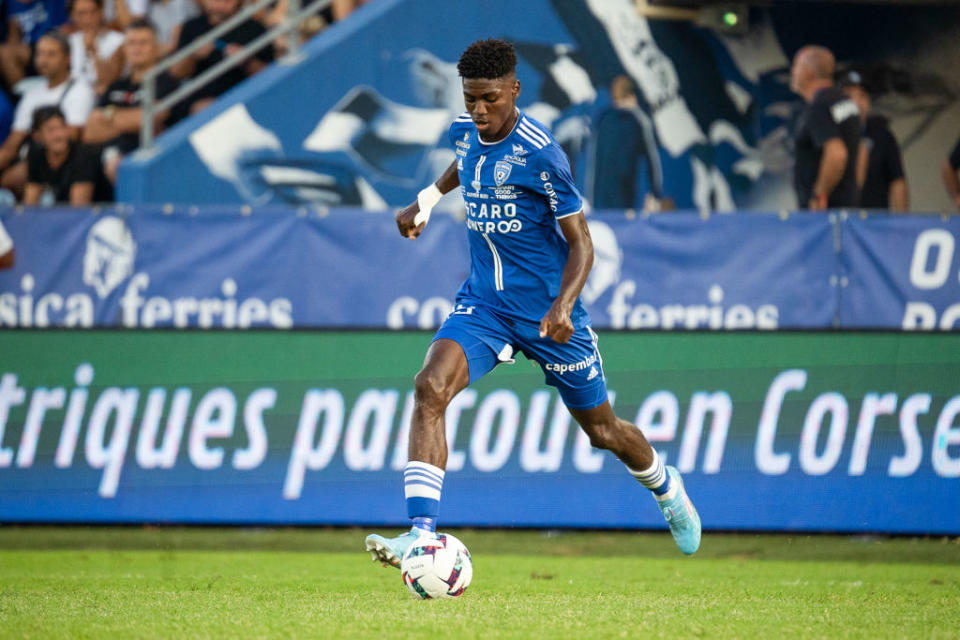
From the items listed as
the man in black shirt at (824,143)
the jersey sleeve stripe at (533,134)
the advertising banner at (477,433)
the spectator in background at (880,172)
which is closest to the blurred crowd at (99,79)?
the advertising banner at (477,433)

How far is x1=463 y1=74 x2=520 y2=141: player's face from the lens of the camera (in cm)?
615

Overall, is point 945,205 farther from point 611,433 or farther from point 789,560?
point 611,433

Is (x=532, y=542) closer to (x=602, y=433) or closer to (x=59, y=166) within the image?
(x=602, y=433)

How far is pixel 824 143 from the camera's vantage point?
11.5m

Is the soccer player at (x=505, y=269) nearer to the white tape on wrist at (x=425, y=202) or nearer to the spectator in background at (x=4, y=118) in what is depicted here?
the white tape on wrist at (x=425, y=202)

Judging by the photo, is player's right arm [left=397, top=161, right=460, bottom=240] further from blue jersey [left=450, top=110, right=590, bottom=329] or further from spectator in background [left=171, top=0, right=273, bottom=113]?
spectator in background [left=171, top=0, right=273, bottom=113]

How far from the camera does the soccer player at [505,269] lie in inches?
238

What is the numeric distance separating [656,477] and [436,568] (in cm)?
182

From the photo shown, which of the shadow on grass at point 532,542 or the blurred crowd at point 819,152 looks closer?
the shadow on grass at point 532,542

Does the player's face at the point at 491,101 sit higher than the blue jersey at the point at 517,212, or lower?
higher

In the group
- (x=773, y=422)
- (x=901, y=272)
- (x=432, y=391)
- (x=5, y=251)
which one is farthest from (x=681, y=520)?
(x=5, y=251)

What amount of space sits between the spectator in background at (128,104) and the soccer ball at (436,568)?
8.12m

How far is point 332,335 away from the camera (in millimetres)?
10102

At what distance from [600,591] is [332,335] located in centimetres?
399
